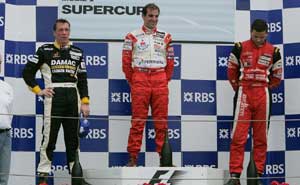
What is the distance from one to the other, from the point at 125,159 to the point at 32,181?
0.80 m

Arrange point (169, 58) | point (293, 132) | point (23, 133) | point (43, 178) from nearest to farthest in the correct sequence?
1. point (43, 178)
2. point (169, 58)
3. point (23, 133)
4. point (293, 132)

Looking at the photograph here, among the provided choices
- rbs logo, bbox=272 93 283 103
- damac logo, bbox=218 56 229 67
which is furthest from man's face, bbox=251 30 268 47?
rbs logo, bbox=272 93 283 103

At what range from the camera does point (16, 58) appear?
708 cm

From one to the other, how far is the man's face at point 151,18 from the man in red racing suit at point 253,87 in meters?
0.68

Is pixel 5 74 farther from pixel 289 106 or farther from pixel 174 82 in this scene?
pixel 289 106

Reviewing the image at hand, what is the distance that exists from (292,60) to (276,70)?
529 millimetres

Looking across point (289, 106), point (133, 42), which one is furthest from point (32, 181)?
point (289, 106)

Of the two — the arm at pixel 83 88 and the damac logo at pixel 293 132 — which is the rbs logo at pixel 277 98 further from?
the arm at pixel 83 88

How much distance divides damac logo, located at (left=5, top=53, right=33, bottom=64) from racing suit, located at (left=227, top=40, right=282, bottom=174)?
169 cm

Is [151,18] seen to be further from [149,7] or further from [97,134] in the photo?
[97,134]

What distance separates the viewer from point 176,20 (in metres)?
7.28

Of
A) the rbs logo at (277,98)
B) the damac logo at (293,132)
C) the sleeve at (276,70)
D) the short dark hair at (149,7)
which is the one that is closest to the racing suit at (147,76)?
the short dark hair at (149,7)

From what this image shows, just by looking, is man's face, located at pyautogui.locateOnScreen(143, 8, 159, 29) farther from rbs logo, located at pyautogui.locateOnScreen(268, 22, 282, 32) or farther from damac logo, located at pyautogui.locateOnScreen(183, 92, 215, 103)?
rbs logo, located at pyautogui.locateOnScreen(268, 22, 282, 32)

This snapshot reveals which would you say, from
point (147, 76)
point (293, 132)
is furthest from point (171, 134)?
point (293, 132)
